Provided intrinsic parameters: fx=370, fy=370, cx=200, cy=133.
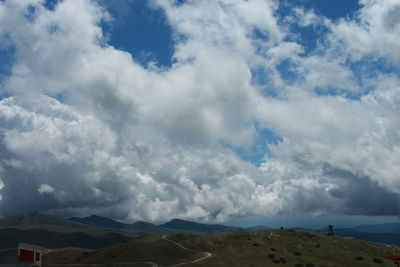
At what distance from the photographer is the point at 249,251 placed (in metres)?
152

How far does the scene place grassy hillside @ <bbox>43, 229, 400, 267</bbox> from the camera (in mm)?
133375

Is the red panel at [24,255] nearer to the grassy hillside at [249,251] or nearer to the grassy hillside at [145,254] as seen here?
the grassy hillside at [249,251]

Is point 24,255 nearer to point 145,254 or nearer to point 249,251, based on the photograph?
point 145,254

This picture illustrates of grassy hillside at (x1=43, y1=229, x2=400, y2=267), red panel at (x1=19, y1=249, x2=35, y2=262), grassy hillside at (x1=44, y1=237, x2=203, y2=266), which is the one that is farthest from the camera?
grassy hillside at (x1=43, y1=229, x2=400, y2=267)

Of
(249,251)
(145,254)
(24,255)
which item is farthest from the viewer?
(249,251)

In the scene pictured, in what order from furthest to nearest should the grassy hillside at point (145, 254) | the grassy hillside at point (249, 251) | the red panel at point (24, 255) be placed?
the grassy hillside at point (249, 251)
the grassy hillside at point (145, 254)
the red panel at point (24, 255)

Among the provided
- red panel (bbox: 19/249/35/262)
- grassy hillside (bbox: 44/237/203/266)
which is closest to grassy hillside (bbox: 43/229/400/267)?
grassy hillside (bbox: 44/237/203/266)

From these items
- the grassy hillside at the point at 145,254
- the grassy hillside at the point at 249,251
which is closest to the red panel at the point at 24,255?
the grassy hillside at the point at 249,251

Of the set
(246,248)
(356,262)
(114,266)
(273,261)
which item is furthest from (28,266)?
(356,262)

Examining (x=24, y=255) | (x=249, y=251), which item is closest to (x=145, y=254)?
(x=249, y=251)

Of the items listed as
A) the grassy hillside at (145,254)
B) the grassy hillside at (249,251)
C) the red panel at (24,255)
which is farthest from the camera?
the grassy hillside at (249,251)

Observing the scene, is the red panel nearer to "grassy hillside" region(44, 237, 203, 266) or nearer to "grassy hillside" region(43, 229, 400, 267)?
"grassy hillside" region(43, 229, 400, 267)

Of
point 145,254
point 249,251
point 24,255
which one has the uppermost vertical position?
point 24,255

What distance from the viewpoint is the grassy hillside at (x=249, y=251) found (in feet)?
438
